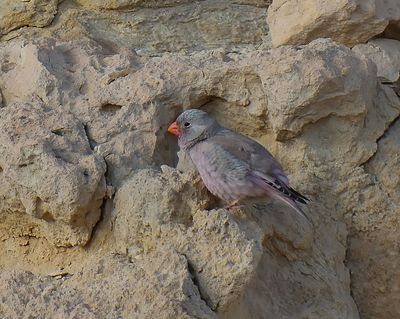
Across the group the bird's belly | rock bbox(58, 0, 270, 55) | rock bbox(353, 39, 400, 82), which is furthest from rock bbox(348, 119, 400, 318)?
rock bbox(58, 0, 270, 55)

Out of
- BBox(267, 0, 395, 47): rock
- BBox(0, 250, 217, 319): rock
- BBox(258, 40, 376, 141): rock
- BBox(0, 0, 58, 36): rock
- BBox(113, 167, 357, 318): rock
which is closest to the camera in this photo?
BBox(0, 250, 217, 319): rock

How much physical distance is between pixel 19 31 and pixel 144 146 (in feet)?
5.13

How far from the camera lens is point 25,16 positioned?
5.70 m

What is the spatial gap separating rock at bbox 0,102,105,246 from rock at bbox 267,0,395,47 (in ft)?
5.14

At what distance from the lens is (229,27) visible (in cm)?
591

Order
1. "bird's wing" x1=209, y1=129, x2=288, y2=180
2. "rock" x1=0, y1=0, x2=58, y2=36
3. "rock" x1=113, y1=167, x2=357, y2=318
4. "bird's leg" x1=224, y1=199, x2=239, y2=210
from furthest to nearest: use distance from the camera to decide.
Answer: "rock" x1=0, y1=0, x2=58, y2=36
"bird's wing" x1=209, y1=129, x2=288, y2=180
"bird's leg" x1=224, y1=199, x2=239, y2=210
"rock" x1=113, y1=167, x2=357, y2=318

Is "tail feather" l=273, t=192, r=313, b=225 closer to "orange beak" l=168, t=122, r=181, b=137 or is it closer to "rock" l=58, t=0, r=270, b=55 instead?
"orange beak" l=168, t=122, r=181, b=137

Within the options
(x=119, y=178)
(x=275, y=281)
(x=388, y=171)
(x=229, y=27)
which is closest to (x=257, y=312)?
(x=275, y=281)

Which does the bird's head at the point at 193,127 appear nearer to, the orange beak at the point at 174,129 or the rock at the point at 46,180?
the orange beak at the point at 174,129

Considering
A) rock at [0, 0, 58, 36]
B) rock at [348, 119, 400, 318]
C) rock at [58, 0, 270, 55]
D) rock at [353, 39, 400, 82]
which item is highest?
rock at [0, 0, 58, 36]

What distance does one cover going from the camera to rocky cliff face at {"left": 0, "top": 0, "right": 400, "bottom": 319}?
12.5 ft

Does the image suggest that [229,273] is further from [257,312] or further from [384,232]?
[384,232]

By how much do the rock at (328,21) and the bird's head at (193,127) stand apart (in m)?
1.06

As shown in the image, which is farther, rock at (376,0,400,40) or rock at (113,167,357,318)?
rock at (376,0,400,40)
